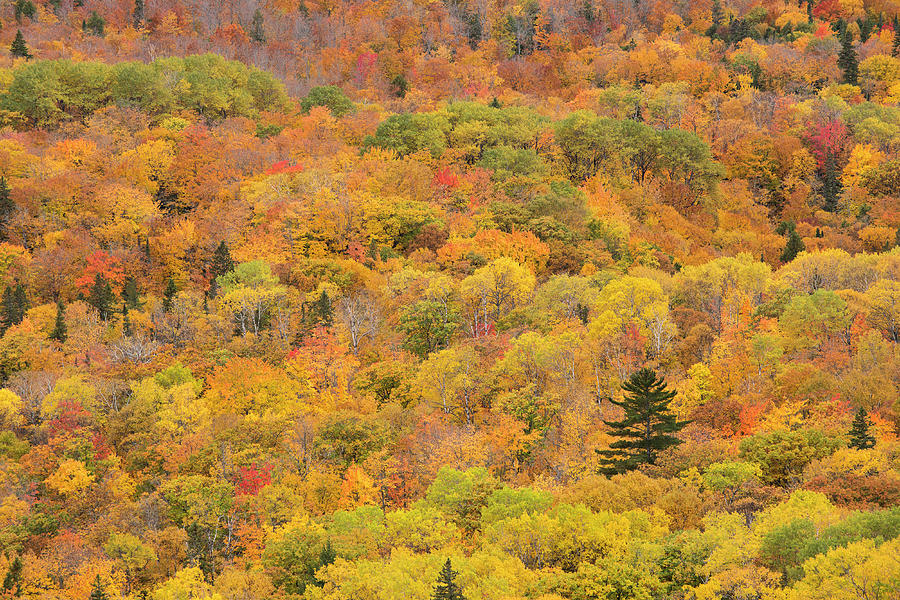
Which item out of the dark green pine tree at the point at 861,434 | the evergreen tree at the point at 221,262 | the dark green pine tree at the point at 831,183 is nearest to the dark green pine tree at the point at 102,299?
the evergreen tree at the point at 221,262

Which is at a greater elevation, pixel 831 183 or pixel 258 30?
pixel 258 30

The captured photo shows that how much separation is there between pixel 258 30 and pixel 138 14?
18623 millimetres

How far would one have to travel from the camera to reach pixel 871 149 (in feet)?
404

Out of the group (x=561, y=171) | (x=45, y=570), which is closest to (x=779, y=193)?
(x=561, y=171)

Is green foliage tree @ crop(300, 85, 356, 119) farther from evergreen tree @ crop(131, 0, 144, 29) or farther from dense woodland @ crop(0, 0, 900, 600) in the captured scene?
evergreen tree @ crop(131, 0, 144, 29)

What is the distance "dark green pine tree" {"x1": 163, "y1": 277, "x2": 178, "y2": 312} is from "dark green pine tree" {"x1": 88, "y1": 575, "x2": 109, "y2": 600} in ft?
109

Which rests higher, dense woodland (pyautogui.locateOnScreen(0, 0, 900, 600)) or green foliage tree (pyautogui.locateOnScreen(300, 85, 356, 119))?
green foliage tree (pyautogui.locateOnScreen(300, 85, 356, 119))

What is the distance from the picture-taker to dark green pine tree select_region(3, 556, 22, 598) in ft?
194

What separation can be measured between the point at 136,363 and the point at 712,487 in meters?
44.3

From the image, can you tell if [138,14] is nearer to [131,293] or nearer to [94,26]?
[94,26]

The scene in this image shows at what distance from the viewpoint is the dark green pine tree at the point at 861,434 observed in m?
60.0

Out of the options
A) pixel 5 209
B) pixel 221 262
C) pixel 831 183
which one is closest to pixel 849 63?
pixel 831 183

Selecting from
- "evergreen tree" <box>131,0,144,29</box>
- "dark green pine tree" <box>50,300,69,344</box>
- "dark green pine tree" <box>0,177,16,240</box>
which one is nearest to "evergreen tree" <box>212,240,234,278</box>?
"dark green pine tree" <box>50,300,69,344</box>

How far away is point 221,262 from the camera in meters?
93.8
